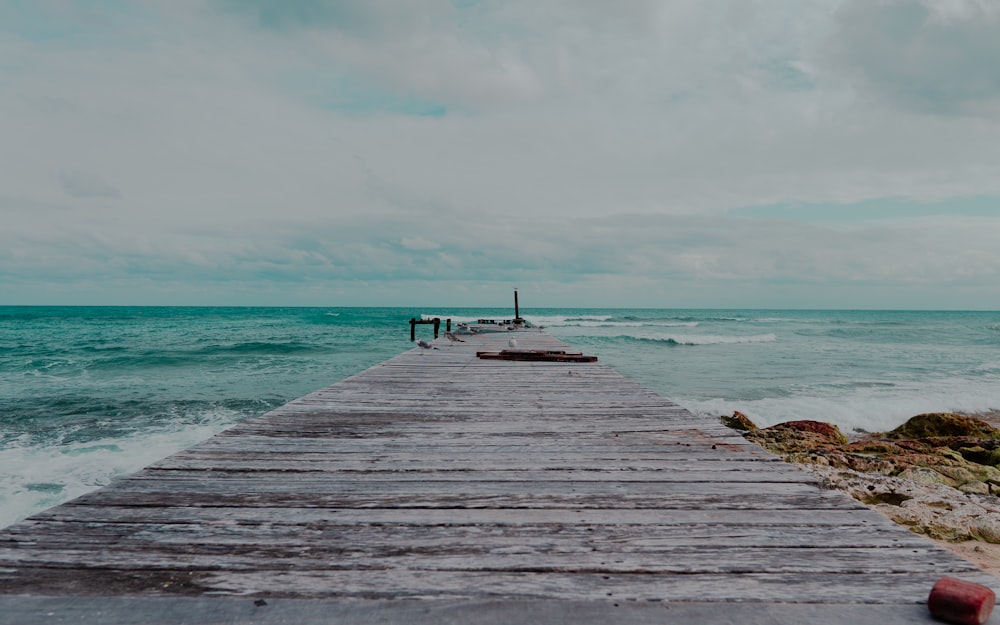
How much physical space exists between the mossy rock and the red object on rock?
35.3 ft

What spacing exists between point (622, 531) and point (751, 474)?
1.27 metres

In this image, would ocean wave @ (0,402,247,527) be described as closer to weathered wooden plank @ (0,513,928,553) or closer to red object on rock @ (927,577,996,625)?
weathered wooden plank @ (0,513,928,553)

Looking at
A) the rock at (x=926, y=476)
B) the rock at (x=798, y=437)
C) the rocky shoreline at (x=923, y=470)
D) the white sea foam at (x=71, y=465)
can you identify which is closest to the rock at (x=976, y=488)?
the rocky shoreline at (x=923, y=470)

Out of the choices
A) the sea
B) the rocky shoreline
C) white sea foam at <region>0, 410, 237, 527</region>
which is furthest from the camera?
the sea

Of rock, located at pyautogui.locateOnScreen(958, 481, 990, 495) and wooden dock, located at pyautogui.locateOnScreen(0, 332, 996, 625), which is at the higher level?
wooden dock, located at pyautogui.locateOnScreen(0, 332, 996, 625)

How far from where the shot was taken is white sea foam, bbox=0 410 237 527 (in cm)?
717

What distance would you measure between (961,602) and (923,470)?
6.63m

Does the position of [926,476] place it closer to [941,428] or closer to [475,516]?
[941,428]

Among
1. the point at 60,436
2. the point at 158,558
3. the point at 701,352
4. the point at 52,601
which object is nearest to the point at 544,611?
the point at 158,558

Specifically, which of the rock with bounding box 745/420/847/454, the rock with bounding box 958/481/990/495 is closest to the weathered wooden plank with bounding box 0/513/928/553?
the rock with bounding box 958/481/990/495

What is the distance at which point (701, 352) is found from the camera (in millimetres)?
28125

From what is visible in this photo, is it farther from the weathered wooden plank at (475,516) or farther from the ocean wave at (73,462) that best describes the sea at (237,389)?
the weathered wooden plank at (475,516)

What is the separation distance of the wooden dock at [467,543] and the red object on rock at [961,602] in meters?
0.10

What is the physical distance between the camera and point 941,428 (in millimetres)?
10445
